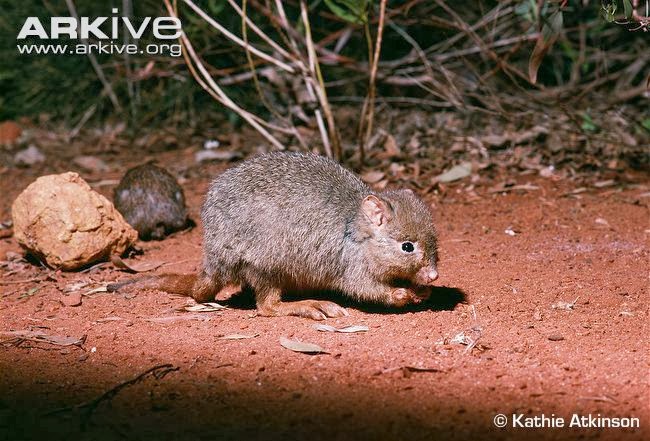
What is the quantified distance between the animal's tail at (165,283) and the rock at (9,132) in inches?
217

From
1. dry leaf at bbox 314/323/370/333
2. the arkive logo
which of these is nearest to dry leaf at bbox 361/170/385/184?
dry leaf at bbox 314/323/370/333

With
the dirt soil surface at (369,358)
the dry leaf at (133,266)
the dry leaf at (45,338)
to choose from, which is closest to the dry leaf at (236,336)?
the dirt soil surface at (369,358)

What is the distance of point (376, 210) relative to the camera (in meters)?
5.08

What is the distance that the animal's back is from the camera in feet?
16.9

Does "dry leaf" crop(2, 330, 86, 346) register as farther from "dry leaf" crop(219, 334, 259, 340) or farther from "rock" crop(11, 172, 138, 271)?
"rock" crop(11, 172, 138, 271)

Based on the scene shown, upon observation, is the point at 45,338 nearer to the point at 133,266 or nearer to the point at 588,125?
the point at 133,266

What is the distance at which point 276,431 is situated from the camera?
3.50 metres

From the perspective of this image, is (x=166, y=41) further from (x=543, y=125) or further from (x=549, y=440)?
(x=549, y=440)

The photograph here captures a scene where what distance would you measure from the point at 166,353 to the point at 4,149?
678 cm

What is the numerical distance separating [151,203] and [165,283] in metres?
1.44

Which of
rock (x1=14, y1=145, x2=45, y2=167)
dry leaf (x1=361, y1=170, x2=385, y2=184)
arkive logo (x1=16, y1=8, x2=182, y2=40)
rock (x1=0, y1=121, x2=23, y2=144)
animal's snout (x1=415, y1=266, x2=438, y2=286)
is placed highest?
arkive logo (x1=16, y1=8, x2=182, y2=40)

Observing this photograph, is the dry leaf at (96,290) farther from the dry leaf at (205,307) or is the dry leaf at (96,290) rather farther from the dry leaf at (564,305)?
the dry leaf at (564,305)

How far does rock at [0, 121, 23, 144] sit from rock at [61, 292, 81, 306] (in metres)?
5.47

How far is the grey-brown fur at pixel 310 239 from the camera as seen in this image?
16.5 ft
